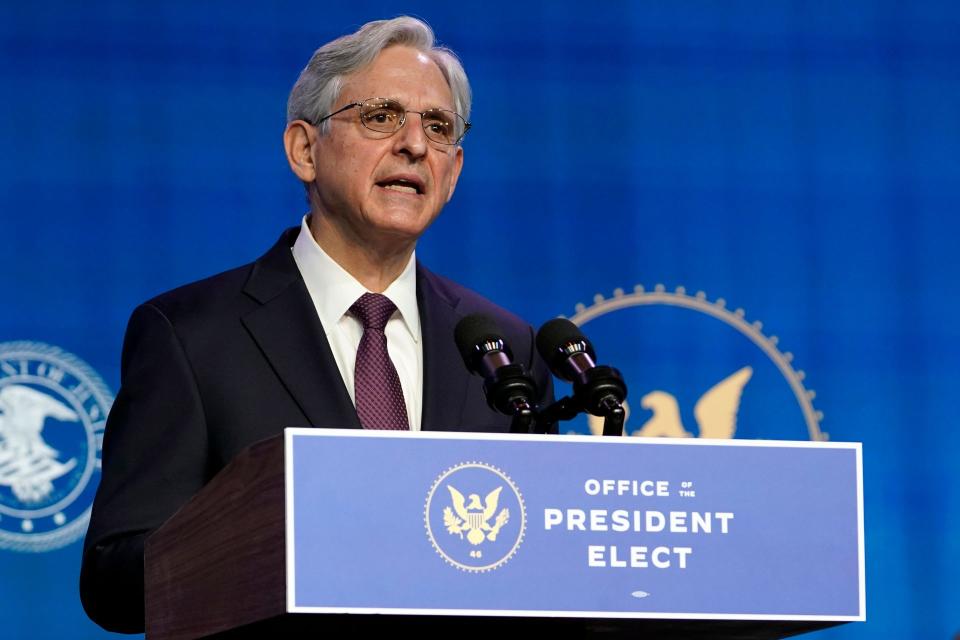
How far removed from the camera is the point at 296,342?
6.81ft

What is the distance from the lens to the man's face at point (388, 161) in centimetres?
220

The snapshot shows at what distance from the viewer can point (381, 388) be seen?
2.08 metres

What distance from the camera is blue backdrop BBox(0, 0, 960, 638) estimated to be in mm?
3006

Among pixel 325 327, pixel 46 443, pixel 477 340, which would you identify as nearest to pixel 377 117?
pixel 325 327

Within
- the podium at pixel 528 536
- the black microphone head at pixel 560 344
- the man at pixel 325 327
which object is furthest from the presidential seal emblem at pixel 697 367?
the podium at pixel 528 536

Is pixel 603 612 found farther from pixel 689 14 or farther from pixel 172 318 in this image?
pixel 689 14

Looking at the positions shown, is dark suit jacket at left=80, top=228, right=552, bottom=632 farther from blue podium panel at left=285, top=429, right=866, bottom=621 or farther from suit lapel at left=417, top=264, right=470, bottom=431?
blue podium panel at left=285, top=429, right=866, bottom=621

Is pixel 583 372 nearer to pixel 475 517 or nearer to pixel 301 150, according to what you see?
pixel 475 517

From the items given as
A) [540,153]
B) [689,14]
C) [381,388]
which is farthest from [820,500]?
[689,14]

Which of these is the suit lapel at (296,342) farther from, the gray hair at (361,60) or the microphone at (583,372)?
the microphone at (583,372)

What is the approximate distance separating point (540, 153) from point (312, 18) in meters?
0.54

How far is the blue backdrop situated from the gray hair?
778mm

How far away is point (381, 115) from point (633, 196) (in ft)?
3.69

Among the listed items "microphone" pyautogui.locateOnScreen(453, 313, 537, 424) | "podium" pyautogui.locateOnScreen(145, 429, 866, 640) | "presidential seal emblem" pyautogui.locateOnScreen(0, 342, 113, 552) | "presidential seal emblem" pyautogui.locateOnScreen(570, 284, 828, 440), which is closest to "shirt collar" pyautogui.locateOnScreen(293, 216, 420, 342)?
"microphone" pyautogui.locateOnScreen(453, 313, 537, 424)
